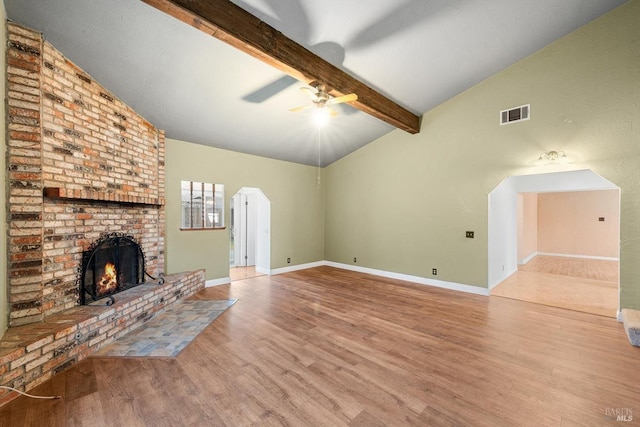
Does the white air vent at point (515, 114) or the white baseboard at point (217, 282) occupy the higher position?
the white air vent at point (515, 114)

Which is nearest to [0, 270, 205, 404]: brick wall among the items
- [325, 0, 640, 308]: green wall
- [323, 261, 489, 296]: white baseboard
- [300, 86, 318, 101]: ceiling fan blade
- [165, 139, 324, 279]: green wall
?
[165, 139, 324, 279]: green wall

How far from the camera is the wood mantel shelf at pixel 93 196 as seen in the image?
2.55 meters

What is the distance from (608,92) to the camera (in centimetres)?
348

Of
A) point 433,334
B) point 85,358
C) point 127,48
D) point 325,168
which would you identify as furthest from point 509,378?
point 325,168

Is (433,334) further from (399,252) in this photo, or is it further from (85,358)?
(85,358)

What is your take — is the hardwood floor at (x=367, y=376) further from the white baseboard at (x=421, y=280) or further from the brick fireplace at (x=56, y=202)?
the white baseboard at (x=421, y=280)

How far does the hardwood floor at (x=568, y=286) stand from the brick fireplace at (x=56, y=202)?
580 centimetres

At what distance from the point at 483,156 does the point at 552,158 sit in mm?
921

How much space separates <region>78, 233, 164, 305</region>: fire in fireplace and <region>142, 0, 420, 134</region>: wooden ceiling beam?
2.77m

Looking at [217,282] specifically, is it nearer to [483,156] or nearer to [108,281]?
[108,281]

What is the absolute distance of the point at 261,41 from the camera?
2637 millimetres

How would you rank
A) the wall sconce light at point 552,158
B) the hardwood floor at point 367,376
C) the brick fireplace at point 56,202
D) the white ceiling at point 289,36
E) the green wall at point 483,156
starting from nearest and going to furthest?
the hardwood floor at point 367,376, the brick fireplace at point 56,202, the white ceiling at point 289,36, the green wall at point 483,156, the wall sconce light at point 552,158

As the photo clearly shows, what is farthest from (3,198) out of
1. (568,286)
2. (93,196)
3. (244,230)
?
(568,286)

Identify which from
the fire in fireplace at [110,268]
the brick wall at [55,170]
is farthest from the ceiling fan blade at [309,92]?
the fire in fireplace at [110,268]
